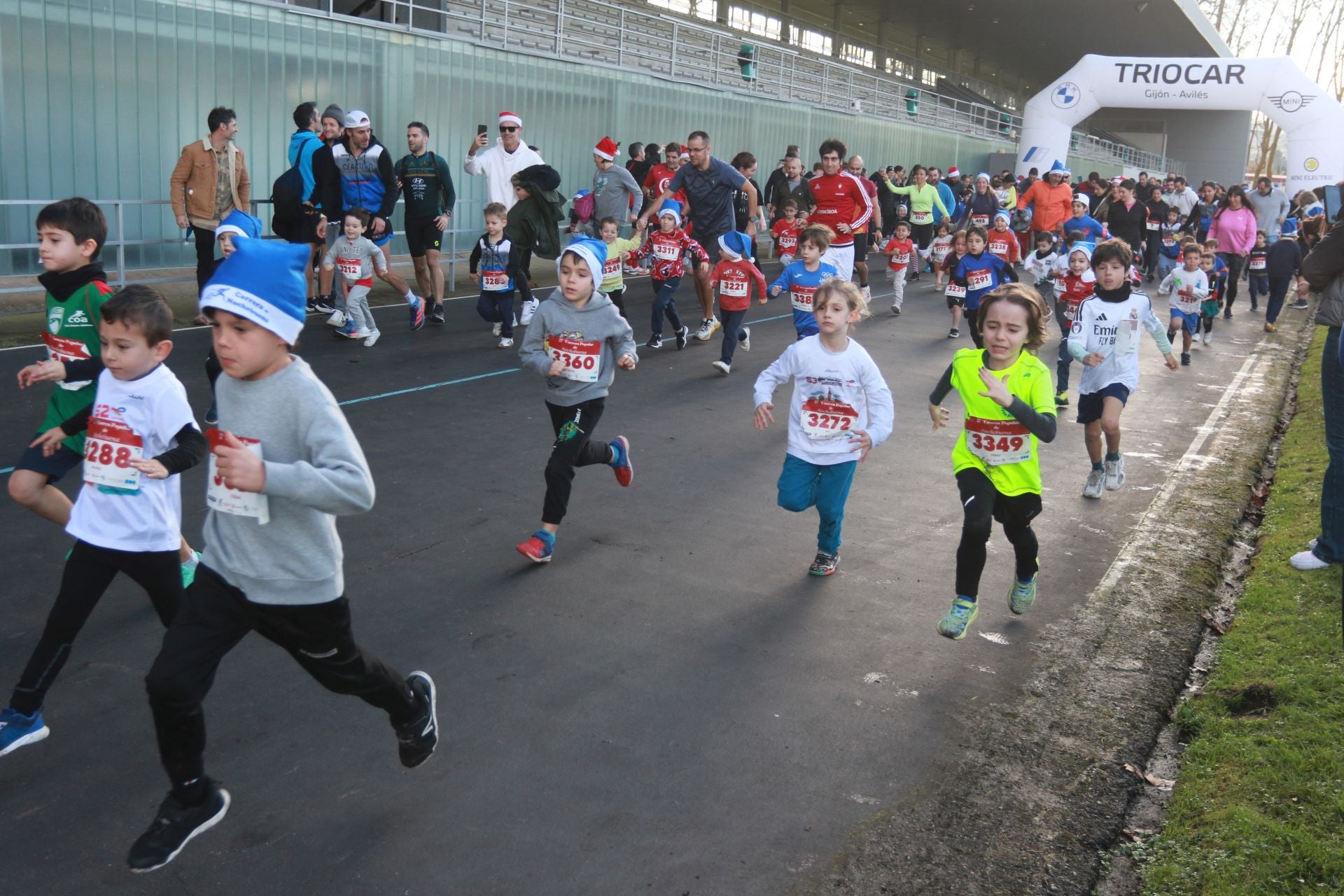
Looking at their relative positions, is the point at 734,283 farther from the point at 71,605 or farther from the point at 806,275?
the point at 71,605

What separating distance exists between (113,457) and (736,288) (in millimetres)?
8101

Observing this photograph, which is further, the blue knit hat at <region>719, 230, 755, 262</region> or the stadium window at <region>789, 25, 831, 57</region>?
the stadium window at <region>789, 25, 831, 57</region>

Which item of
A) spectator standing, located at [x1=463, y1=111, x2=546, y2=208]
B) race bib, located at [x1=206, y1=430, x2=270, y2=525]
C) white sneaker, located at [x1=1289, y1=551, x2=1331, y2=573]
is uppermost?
spectator standing, located at [x1=463, y1=111, x2=546, y2=208]

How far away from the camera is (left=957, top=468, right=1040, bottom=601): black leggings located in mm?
5191

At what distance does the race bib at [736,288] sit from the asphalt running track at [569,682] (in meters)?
2.91

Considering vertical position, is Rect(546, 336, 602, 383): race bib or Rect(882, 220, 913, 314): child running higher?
Rect(882, 220, 913, 314): child running

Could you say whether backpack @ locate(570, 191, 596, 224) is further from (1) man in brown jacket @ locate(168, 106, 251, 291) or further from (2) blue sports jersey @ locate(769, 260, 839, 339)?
(2) blue sports jersey @ locate(769, 260, 839, 339)

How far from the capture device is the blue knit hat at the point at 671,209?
12711 millimetres

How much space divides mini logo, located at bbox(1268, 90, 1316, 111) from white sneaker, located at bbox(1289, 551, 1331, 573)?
123 ft

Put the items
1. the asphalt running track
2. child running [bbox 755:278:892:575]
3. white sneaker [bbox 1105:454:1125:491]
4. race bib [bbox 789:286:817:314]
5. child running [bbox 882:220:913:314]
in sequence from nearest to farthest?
the asphalt running track, child running [bbox 755:278:892:575], white sneaker [bbox 1105:454:1125:491], race bib [bbox 789:286:817:314], child running [bbox 882:220:913:314]

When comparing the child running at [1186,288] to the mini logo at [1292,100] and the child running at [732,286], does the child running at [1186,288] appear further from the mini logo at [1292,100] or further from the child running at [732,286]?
the mini logo at [1292,100]

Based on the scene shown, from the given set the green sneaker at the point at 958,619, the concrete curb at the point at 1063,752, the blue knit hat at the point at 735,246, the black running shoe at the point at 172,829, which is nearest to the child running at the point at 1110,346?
the concrete curb at the point at 1063,752

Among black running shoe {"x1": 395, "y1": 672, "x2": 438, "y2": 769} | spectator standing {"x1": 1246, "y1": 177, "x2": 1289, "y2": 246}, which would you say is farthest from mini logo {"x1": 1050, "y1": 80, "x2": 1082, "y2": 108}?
black running shoe {"x1": 395, "y1": 672, "x2": 438, "y2": 769}

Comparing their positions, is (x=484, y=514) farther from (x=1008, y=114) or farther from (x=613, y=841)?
(x=1008, y=114)
